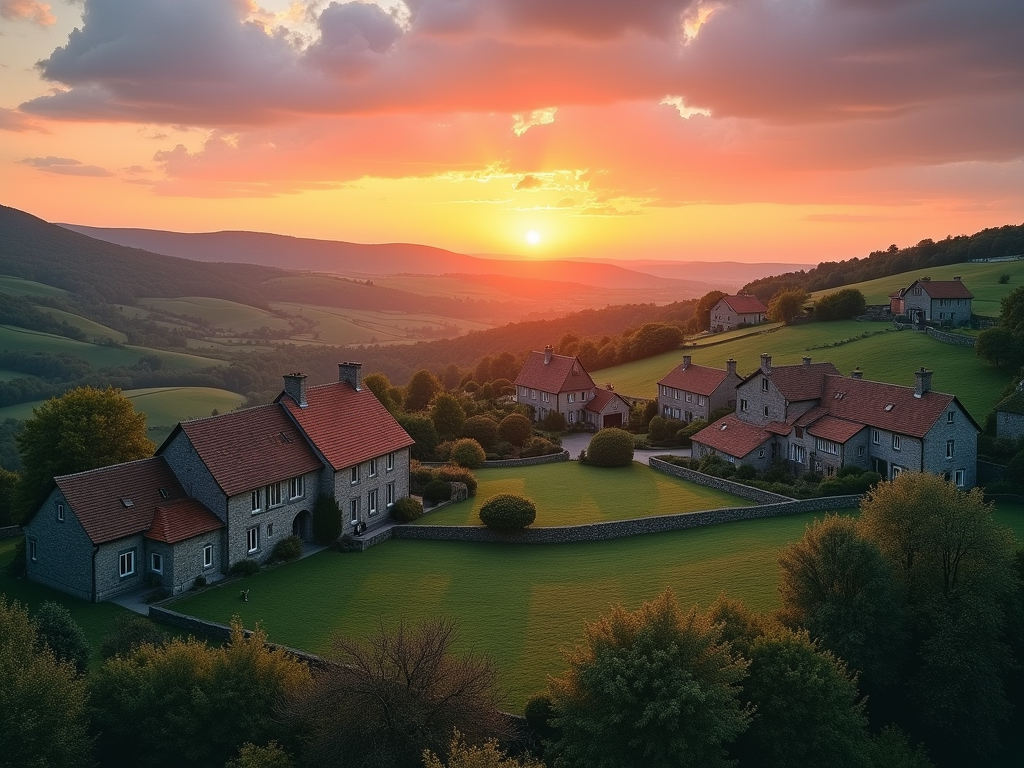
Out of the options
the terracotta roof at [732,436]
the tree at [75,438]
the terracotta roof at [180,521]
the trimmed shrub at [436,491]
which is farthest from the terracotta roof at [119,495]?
the terracotta roof at [732,436]

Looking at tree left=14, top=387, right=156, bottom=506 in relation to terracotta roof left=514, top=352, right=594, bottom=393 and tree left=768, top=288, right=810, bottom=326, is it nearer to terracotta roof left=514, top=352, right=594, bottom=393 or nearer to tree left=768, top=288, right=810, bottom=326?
terracotta roof left=514, top=352, right=594, bottom=393

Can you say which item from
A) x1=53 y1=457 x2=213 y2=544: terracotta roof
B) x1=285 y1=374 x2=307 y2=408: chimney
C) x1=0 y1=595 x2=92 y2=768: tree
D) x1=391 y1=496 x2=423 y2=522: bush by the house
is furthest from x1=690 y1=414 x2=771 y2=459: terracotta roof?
x1=0 y1=595 x2=92 y2=768: tree

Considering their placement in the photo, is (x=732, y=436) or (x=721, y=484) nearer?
(x=721, y=484)

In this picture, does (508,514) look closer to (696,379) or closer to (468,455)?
(468,455)

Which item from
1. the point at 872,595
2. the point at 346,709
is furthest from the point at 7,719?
the point at 872,595

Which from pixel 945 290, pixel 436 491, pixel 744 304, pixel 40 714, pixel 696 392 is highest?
pixel 945 290

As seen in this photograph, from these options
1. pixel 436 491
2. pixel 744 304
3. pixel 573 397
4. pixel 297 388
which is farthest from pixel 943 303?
pixel 297 388

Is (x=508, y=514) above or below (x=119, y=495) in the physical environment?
below

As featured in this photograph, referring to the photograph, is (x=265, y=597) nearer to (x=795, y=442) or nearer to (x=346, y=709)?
(x=346, y=709)
